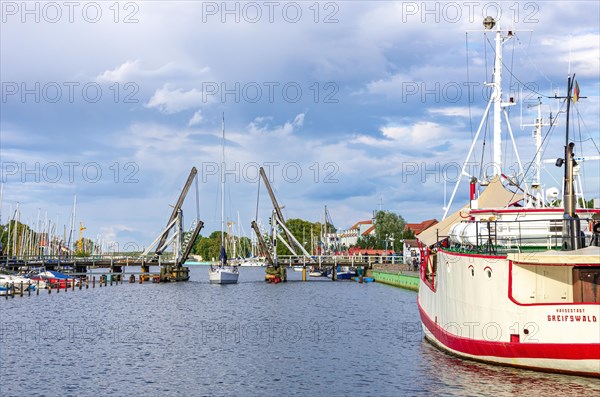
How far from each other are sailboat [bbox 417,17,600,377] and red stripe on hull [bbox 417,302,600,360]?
3 centimetres

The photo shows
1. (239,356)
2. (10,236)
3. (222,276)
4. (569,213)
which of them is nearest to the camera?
(569,213)

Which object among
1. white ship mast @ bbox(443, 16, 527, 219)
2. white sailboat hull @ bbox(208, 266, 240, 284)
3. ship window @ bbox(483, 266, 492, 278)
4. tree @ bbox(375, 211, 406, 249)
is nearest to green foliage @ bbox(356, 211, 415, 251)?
tree @ bbox(375, 211, 406, 249)

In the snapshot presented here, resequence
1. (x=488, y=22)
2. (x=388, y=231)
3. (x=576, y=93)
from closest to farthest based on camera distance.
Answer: (x=576, y=93)
(x=488, y=22)
(x=388, y=231)

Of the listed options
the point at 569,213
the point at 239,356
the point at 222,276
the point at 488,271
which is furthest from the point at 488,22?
the point at 222,276

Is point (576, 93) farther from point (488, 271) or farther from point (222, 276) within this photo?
point (222, 276)

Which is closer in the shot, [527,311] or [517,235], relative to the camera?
[527,311]

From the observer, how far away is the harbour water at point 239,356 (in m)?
24.2

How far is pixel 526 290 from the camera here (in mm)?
22734

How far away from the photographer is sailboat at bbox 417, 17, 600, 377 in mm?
20984

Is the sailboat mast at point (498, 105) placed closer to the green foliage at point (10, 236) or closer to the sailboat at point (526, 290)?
the sailboat at point (526, 290)

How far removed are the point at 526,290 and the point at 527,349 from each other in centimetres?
200

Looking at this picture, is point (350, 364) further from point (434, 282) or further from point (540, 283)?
point (540, 283)

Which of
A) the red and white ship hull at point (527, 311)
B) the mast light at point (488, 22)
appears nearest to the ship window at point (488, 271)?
the red and white ship hull at point (527, 311)

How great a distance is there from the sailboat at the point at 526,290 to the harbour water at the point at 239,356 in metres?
1.08
